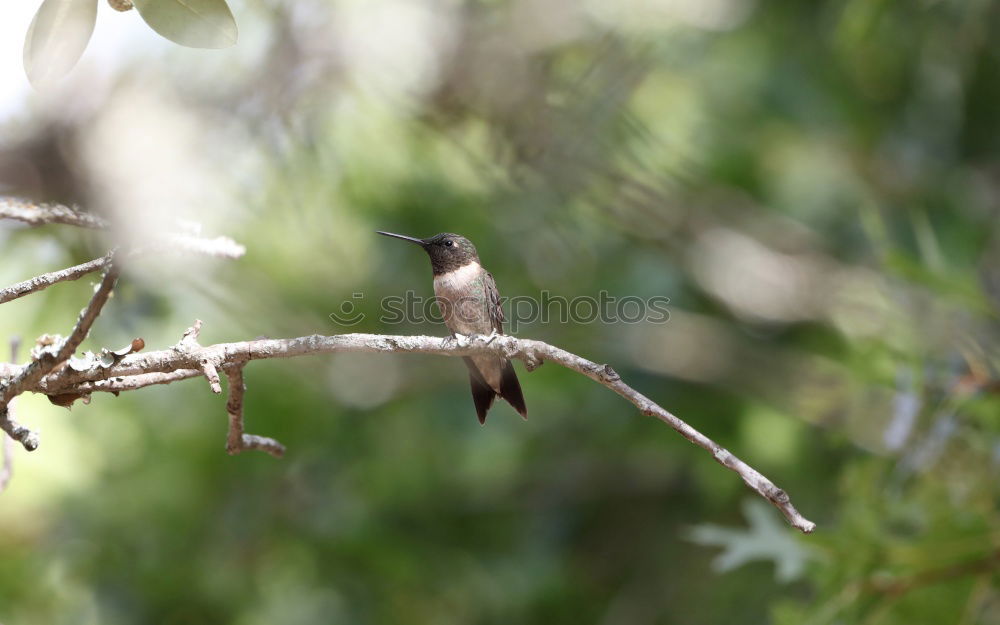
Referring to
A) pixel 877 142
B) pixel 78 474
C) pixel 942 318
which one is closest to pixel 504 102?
pixel 942 318

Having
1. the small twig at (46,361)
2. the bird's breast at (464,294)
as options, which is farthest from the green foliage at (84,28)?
the bird's breast at (464,294)

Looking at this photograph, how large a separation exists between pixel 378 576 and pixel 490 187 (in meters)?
3.30

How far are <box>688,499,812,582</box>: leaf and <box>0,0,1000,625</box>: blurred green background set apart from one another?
2cm

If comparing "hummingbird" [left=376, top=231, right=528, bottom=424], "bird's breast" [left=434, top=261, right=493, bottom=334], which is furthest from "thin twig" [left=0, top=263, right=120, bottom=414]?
"bird's breast" [left=434, top=261, right=493, bottom=334]

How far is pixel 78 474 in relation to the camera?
19.9 ft

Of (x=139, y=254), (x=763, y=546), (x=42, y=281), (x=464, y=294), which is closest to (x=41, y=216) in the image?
(x=42, y=281)

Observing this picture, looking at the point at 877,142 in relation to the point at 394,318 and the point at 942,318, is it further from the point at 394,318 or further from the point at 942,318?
the point at 394,318

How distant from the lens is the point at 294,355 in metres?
1.80

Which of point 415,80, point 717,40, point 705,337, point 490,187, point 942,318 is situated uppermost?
point 717,40

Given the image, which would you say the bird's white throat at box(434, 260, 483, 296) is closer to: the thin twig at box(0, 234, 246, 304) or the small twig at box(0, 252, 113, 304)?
the thin twig at box(0, 234, 246, 304)

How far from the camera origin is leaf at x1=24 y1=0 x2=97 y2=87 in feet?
5.47
